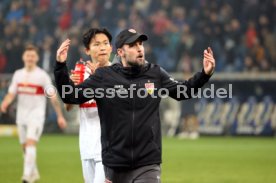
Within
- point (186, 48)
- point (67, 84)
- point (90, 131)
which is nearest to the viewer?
point (67, 84)

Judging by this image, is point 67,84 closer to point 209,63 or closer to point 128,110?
point 128,110

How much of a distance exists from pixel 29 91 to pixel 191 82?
751 centimetres

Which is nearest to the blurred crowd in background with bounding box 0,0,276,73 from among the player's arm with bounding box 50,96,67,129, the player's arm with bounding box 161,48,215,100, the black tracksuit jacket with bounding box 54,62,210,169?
the player's arm with bounding box 50,96,67,129

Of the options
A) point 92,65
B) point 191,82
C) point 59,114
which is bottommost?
point 59,114

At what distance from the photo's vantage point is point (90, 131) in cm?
883

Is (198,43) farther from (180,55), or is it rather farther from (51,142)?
(51,142)

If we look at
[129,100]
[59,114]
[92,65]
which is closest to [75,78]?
[92,65]

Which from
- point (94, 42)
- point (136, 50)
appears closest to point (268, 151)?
point (94, 42)

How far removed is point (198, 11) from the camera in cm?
2992

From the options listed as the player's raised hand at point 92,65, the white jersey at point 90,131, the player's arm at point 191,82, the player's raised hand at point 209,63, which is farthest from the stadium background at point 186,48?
the player's raised hand at point 209,63

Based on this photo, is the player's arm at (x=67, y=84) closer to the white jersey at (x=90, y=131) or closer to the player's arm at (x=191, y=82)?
the player's arm at (x=191, y=82)

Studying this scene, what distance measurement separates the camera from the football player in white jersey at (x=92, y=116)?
342 inches

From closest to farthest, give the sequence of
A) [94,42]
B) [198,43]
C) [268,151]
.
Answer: [94,42]
[268,151]
[198,43]

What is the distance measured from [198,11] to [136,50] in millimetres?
23098
